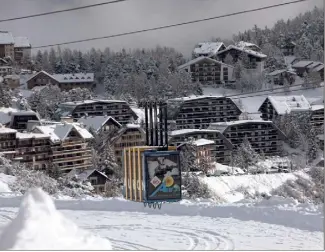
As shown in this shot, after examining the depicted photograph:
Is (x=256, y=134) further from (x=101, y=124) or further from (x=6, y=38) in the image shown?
(x=6, y=38)

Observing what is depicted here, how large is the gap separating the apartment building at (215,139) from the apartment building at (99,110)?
1420mm

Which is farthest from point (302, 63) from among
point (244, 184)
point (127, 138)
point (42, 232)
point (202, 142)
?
point (42, 232)

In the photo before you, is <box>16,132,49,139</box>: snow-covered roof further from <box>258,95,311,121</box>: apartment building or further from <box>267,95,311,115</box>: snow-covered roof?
<box>267,95,311,115</box>: snow-covered roof

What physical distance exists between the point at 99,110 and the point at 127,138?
→ 13.0ft

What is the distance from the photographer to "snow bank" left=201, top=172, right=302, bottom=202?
11727mm

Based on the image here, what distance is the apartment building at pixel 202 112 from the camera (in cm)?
1956

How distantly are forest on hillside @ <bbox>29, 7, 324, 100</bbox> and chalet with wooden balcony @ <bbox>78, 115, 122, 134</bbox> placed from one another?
151cm

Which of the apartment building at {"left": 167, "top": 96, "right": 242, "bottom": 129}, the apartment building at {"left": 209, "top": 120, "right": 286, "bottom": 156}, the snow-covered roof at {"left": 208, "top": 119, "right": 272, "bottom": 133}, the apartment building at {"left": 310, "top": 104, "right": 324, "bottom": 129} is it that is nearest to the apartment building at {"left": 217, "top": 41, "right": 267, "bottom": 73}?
the apartment building at {"left": 167, "top": 96, "right": 242, "bottom": 129}

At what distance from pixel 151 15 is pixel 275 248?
183cm

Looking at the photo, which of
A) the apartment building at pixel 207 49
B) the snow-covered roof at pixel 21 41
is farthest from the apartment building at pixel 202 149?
the apartment building at pixel 207 49

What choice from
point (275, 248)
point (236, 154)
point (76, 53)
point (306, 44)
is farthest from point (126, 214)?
point (306, 44)

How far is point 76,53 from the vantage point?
899 inches

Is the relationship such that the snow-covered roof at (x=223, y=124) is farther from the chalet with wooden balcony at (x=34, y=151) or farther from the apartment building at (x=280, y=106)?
the chalet with wooden balcony at (x=34, y=151)

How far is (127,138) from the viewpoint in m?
15.9
